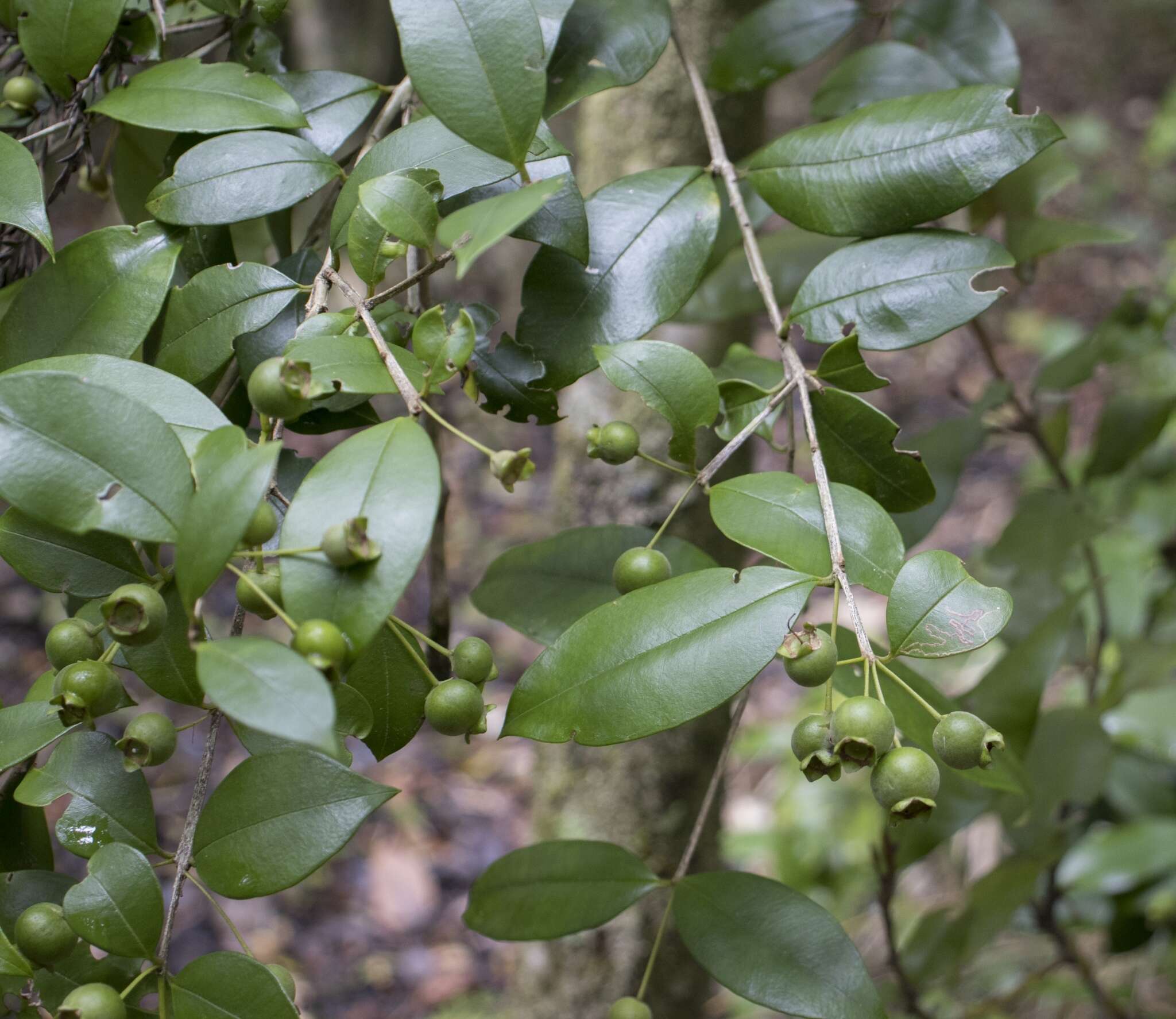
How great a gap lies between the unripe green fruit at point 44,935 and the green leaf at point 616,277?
425 mm

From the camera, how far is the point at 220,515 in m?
0.45

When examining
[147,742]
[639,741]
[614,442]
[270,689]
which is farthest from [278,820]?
[639,741]

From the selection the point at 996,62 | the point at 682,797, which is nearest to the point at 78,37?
the point at 996,62

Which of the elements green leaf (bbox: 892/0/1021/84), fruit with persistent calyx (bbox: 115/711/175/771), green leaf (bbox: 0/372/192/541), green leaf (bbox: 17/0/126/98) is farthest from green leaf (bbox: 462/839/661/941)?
green leaf (bbox: 892/0/1021/84)

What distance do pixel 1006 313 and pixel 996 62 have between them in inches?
123

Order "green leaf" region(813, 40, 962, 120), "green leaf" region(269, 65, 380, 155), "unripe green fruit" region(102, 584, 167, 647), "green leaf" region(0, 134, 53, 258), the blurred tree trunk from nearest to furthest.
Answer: "unripe green fruit" region(102, 584, 167, 647), "green leaf" region(0, 134, 53, 258), "green leaf" region(269, 65, 380, 155), "green leaf" region(813, 40, 962, 120), the blurred tree trunk

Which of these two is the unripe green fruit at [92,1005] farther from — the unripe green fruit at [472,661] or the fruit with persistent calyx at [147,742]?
the unripe green fruit at [472,661]

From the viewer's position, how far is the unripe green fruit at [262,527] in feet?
1.54

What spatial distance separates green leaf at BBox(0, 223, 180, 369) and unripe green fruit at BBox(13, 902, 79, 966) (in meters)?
0.33

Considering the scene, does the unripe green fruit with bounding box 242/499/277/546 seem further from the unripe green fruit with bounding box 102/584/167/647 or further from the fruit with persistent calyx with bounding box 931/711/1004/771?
the fruit with persistent calyx with bounding box 931/711/1004/771

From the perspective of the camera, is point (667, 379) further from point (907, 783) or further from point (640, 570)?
point (907, 783)

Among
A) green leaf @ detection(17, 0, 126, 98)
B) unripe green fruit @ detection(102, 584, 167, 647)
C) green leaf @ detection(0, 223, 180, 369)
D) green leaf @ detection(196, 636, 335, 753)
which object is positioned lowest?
unripe green fruit @ detection(102, 584, 167, 647)

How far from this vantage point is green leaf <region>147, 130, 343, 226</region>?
64cm

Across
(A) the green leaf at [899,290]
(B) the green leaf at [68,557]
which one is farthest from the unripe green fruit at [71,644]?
(A) the green leaf at [899,290]
